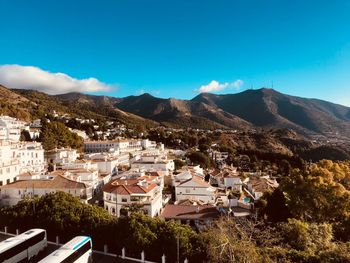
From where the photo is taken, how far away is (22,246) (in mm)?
19859

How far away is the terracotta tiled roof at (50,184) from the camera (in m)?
36.8

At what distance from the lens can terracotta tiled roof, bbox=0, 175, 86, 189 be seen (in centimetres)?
3675

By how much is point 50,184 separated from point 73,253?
21060 millimetres

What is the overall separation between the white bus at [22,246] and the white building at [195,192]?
2314 centimetres

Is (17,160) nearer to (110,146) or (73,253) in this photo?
(73,253)

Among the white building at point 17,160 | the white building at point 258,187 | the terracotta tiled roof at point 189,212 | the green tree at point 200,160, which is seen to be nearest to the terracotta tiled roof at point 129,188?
the terracotta tiled roof at point 189,212

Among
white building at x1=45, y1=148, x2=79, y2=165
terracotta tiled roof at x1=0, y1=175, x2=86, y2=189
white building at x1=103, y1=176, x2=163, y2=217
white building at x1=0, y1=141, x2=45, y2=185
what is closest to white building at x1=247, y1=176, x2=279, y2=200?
white building at x1=103, y1=176, x2=163, y2=217

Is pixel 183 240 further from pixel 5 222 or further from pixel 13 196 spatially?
pixel 13 196

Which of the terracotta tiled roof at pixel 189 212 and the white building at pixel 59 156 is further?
the white building at pixel 59 156

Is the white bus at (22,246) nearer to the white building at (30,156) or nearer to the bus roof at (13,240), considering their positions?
the bus roof at (13,240)

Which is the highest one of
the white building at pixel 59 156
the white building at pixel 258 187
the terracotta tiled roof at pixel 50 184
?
the white building at pixel 59 156

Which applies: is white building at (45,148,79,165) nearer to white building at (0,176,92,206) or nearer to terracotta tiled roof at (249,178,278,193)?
white building at (0,176,92,206)

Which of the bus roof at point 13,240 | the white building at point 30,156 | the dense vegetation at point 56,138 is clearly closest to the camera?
the bus roof at point 13,240

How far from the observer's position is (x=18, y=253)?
63.6 ft
